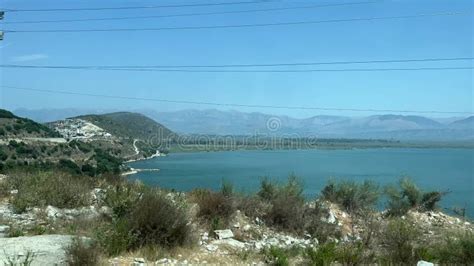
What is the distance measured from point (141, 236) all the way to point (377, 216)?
37.1 ft

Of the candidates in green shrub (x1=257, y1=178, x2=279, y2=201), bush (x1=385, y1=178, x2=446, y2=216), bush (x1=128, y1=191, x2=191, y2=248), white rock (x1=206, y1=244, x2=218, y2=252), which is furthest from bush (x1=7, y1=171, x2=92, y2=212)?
bush (x1=385, y1=178, x2=446, y2=216)

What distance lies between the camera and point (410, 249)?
32.4 ft

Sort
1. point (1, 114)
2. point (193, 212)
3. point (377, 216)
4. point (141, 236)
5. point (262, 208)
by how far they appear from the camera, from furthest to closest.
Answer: point (1, 114), point (377, 216), point (262, 208), point (193, 212), point (141, 236)

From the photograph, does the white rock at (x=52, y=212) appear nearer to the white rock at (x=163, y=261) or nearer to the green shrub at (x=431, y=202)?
the white rock at (x=163, y=261)

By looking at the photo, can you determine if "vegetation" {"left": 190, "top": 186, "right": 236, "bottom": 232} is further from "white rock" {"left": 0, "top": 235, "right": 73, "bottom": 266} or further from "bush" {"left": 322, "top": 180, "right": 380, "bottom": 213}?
"bush" {"left": 322, "top": 180, "right": 380, "bottom": 213}

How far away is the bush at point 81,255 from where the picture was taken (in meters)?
8.05

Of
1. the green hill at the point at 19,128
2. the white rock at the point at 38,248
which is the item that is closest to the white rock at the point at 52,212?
the white rock at the point at 38,248

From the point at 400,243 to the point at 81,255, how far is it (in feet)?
19.6

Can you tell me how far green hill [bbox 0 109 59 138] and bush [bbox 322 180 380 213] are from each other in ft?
188

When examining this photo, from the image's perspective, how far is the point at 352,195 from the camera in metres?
19.9

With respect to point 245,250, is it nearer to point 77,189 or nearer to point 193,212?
point 193,212

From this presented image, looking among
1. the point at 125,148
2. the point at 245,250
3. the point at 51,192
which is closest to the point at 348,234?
the point at 245,250

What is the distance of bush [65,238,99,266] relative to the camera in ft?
26.4

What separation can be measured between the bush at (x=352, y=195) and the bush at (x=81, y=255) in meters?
13.0
